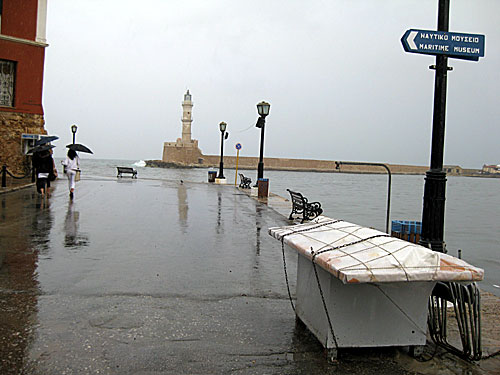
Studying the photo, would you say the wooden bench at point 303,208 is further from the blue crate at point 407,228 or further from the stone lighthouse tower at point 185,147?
the stone lighthouse tower at point 185,147

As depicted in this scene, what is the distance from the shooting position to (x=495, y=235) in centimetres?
2183

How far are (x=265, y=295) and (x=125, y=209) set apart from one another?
10197 millimetres

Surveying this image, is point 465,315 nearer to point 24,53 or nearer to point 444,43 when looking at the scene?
point 444,43

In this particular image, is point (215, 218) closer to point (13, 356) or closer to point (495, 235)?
point (13, 356)

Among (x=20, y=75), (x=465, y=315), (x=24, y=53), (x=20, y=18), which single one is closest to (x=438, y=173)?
(x=465, y=315)

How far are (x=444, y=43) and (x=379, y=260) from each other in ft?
11.8

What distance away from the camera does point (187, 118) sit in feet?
468

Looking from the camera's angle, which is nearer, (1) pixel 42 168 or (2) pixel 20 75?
(1) pixel 42 168

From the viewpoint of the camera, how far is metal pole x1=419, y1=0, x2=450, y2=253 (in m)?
5.95

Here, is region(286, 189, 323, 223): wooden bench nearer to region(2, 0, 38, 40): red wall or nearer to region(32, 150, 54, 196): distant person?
region(32, 150, 54, 196): distant person

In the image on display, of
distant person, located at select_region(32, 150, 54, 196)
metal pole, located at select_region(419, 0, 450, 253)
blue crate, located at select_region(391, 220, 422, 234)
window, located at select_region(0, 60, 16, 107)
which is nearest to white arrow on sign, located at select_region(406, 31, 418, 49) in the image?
metal pole, located at select_region(419, 0, 450, 253)

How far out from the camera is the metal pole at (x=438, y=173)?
595 centimetres

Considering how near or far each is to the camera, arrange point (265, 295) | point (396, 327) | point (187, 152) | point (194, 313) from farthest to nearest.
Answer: point (187, 152), point (265, 295), point (194, 313), point (396, 327)

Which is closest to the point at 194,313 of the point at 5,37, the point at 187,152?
the point at 5,37
